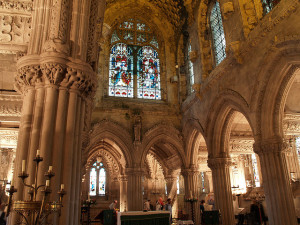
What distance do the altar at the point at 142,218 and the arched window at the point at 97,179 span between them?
14.3 metres

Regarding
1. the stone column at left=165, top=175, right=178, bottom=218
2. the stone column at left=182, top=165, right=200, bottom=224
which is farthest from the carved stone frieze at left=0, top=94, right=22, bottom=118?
the stone column at left=165, top=175, right=178, bottom=218

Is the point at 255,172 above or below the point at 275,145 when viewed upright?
below

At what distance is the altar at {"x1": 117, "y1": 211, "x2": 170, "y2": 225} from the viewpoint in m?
9.15

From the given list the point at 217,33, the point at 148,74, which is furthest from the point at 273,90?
the point at 148,74

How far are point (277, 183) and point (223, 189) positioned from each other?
14.1 feet

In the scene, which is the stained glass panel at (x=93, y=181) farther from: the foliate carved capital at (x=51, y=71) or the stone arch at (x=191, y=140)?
the foliate carved capital at (x=51, y=71)

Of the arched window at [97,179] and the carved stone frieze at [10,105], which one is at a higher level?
the carved stone frieze at [10,105]

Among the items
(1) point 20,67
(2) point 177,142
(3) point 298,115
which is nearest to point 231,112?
(3) point 298,115

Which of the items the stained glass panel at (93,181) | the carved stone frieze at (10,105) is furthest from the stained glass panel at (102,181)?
the carved stone frieze at (10,105)

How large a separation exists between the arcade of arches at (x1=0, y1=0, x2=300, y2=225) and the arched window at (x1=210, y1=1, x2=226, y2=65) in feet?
0.34

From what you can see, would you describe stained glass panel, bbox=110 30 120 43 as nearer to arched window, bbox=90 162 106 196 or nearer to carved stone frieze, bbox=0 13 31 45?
arched window, bbox=90 162 106 196

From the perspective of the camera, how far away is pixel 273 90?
1021 cm

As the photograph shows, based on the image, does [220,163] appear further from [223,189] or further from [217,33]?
[217,33]

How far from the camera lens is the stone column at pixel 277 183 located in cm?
944
